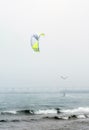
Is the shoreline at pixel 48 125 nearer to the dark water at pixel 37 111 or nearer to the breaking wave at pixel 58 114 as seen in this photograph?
the dark water at pixel 37 111

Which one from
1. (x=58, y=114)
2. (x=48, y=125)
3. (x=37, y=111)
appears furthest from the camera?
(x=37, y=111)

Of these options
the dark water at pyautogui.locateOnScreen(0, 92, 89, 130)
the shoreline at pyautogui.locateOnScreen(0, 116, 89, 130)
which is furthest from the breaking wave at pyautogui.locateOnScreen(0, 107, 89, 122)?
the shoreline at pyautogui.locateOnScreen(0, 116, 89, 130)

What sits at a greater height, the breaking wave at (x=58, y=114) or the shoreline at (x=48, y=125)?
the shoreline at (x=48, y=125)

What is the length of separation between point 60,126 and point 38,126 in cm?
194

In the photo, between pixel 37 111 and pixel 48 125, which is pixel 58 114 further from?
pixel 48 125

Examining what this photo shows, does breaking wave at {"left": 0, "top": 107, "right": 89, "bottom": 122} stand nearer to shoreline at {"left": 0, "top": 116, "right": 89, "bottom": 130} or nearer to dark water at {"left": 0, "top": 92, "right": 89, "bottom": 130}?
dark water at {"left": 0, "top": 92, "right": 89, "bottom": 130}

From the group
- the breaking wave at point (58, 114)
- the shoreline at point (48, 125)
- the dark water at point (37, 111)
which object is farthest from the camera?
the breaking wave at point (58, 114)

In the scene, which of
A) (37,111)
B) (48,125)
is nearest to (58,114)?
(37,111)

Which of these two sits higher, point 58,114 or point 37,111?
point 58,114

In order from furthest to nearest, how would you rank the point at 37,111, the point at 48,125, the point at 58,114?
the point at 37,111, the point at 58,114, the point at 48,125

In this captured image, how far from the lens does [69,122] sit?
124 ft

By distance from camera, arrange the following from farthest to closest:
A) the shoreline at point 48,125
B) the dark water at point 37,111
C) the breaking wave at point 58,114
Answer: the breaking wave at point 58,114 → the dark water at point 37,111 → the shoreline at point 48,125

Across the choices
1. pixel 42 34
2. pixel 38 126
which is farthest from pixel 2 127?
pixel 42 34

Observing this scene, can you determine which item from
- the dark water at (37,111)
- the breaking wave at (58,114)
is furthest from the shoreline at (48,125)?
the breaking wave at (58,114)
